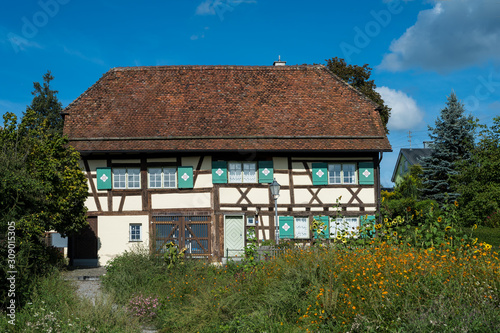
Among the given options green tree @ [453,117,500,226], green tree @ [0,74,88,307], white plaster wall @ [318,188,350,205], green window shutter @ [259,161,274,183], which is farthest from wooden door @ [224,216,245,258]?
green tree @ [453,117,500,226]

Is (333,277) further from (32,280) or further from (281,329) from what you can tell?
(32,280)

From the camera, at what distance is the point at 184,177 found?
56.6 ft

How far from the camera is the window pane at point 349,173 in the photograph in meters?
17.8

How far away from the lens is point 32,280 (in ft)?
34.6

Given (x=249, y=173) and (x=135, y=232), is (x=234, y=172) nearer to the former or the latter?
(x=249, y=173)

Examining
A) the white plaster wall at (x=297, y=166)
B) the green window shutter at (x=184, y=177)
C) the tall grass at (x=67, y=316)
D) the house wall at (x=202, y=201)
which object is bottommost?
the tall grass at (x=67, y=316)

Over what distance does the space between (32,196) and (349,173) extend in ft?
36.4

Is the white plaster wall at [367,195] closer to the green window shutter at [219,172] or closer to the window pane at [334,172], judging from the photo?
the window pane at [334,172]

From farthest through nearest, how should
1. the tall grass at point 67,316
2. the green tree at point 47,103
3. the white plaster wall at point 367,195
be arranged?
the green tree at point 47,103 → the white plaster wall at point 367,195 → the tall grass at point 67,316

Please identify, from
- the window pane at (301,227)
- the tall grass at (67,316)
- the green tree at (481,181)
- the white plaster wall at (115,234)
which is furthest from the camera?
the green tree at (481,181)

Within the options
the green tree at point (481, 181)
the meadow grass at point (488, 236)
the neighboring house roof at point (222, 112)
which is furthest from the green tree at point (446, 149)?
the neighboring house roof at point (222, 112)

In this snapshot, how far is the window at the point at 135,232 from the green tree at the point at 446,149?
18547mm

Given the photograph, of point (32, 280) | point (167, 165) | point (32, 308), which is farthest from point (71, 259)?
point (32, 308)

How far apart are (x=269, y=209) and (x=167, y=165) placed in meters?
3.99
